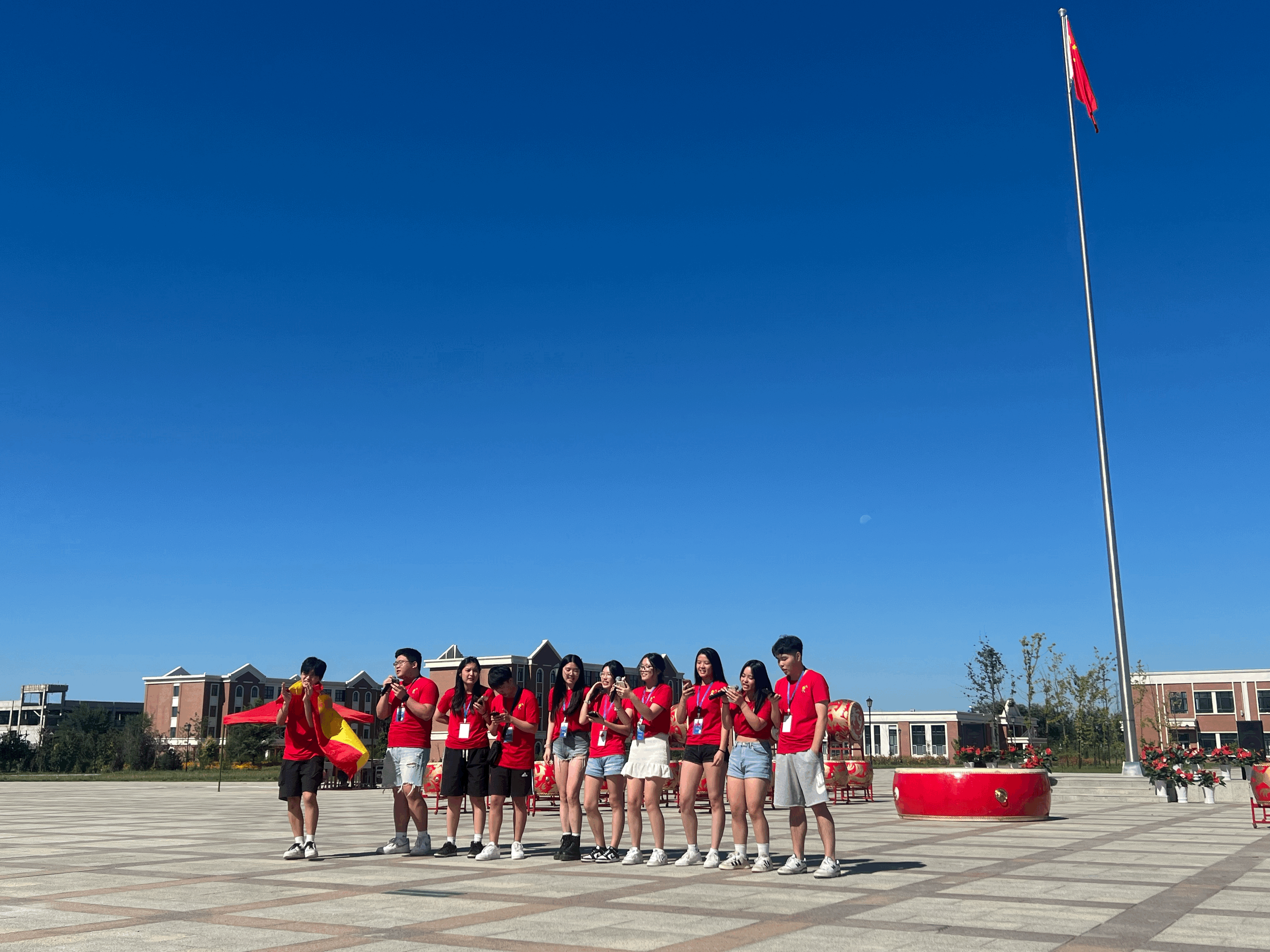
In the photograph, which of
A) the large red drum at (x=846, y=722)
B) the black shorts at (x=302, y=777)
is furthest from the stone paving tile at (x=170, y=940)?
the large red drum at (x=846, y=722)

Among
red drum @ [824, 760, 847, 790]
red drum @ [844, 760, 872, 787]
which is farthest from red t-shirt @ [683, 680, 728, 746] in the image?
red drum @ [844, 760, 872, 787]

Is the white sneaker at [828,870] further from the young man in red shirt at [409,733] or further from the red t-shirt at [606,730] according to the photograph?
the young man in red shirt at [409,733]

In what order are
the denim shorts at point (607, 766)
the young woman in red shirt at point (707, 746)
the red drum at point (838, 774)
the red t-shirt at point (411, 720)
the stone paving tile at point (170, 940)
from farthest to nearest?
the red drum at point (838, 774), the red t-shirt at point (411, 720), the denim shorts at point (607, 766), the young woman in red shirt at point (707, 746), the stone paving tile at point (170, 940)

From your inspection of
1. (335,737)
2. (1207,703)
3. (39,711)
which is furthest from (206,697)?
(335,737)

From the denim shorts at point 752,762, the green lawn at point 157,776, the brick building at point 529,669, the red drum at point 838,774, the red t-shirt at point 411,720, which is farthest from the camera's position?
the brick building at point 529,669

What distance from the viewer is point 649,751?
902cm

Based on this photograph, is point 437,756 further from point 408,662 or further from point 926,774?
point 408,662

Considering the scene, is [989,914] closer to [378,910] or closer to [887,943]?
[887,943]

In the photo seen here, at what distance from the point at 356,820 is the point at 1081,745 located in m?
41.9

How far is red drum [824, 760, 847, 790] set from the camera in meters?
21.5

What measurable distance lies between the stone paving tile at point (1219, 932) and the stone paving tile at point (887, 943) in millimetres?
765

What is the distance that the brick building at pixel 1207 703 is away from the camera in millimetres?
71688

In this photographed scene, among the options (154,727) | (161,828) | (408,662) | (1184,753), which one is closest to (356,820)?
(161,828)

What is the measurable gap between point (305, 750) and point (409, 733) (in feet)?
3.08
